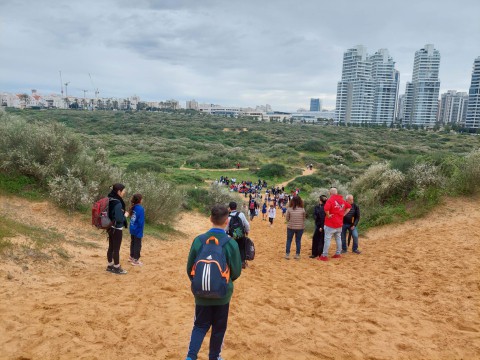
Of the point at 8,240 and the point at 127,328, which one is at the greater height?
the point at 8,240

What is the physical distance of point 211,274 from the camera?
2.95m

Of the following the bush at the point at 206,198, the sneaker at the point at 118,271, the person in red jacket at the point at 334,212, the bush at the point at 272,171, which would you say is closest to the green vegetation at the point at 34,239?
the sneaker at the point at 118,271

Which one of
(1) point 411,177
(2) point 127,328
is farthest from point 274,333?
(1) point 411,177

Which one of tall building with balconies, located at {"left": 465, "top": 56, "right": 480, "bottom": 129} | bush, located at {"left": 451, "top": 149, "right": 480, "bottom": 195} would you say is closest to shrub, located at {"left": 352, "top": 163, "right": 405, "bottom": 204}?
bush, located at {"left": 451, "top": 149, "right": 480, "bottom": 195}

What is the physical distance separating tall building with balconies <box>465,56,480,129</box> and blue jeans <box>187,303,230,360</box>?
132180 mm

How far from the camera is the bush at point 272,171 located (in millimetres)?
31359

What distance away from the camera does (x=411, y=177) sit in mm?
12961

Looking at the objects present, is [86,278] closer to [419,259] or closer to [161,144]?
[419,259]

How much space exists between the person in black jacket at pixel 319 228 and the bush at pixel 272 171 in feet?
75.6

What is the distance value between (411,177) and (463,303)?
8.60 metres

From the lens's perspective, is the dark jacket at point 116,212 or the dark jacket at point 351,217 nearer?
the dark jacket at point 116,212

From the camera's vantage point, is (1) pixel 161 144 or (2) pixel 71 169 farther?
(1) pixel 161 144

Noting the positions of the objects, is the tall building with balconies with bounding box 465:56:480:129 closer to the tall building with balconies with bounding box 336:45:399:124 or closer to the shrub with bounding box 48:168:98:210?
the tall building with balconies with bounding box 336:45:399:124

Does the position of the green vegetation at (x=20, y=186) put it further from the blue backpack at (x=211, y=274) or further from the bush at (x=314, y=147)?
the bush at (x=314, y=147)
